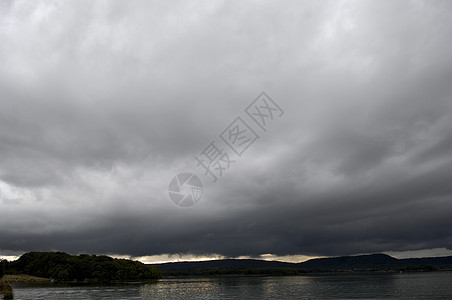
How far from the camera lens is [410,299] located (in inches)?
4523

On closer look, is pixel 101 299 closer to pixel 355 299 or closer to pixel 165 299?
pixel 165 299

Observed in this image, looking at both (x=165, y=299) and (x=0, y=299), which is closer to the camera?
(x=0, y=299)

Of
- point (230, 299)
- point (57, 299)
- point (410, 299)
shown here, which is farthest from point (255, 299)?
point (57, 299)

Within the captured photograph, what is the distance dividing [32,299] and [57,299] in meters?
7.72

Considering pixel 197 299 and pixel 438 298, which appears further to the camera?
pixel 197 299

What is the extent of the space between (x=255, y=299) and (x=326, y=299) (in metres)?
23.1

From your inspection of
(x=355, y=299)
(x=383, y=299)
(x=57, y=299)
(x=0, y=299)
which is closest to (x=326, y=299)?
(x=355, y=299)

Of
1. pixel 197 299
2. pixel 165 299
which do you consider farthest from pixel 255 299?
pixel 165 299

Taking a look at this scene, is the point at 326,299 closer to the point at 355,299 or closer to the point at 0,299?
the point at 355,299

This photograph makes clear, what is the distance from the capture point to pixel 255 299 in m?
124

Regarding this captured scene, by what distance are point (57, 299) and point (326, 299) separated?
8928cm

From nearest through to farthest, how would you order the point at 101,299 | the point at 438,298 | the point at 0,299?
the point at 0,299, the point at 438,298, the point at 101,299

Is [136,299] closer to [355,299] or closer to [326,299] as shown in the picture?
[326,299]

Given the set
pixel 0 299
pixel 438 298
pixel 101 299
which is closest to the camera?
pixel 0 299
